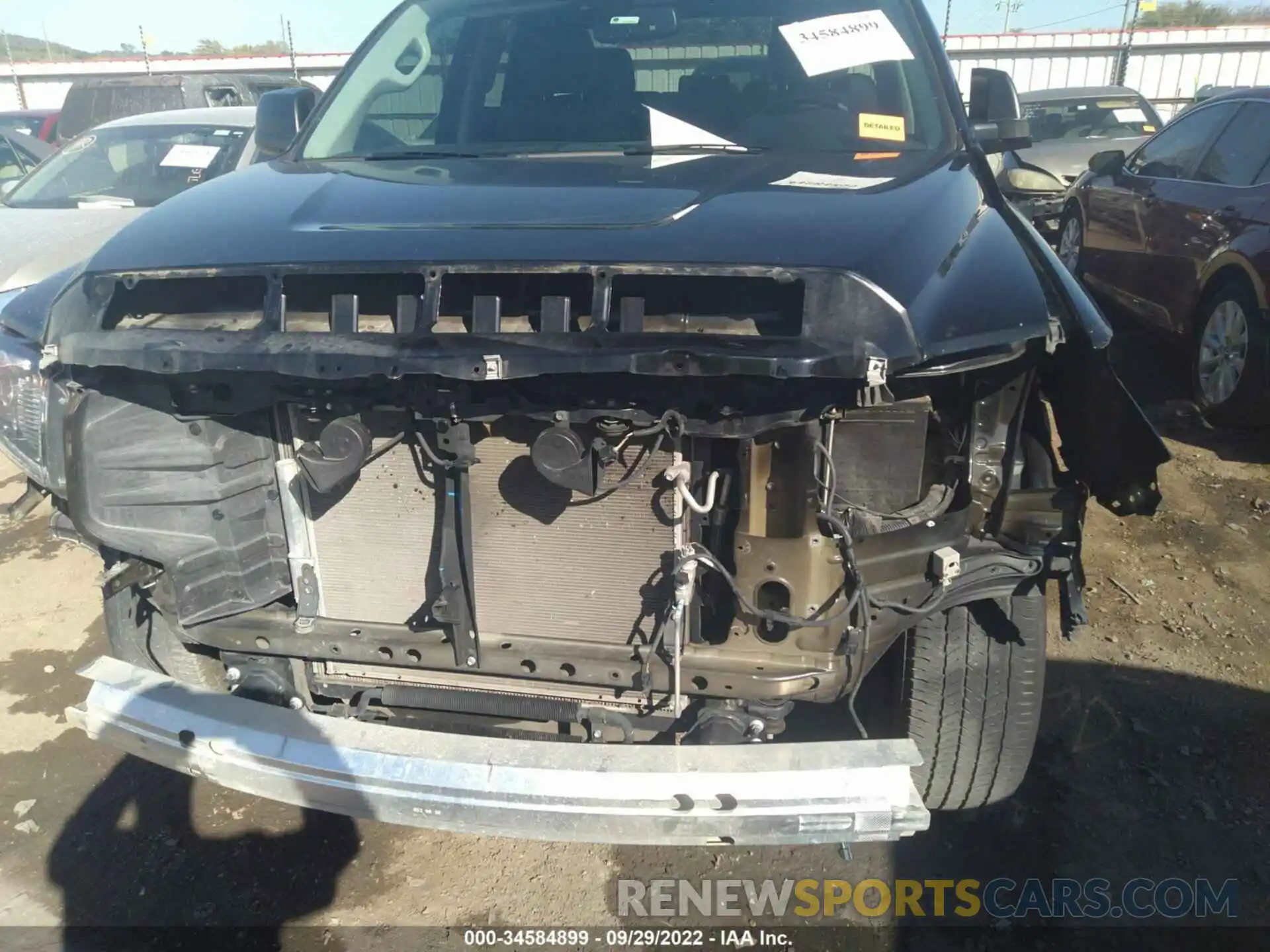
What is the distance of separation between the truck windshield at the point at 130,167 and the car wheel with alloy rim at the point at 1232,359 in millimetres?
5379

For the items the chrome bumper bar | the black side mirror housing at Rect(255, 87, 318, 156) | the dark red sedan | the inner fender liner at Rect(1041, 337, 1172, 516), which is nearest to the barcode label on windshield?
the black side mirror housing at Rect(255, 87, 318, 156)

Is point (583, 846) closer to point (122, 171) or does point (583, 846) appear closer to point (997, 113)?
point (997, 113)

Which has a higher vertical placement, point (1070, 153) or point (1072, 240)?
point (1070, 153)

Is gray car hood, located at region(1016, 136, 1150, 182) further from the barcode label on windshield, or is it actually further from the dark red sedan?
the barcode label on windshield

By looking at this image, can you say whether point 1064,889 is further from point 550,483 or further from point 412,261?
point 412,261

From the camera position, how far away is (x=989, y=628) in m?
2.28

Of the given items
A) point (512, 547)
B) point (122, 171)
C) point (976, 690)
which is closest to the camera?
point (512, 547)

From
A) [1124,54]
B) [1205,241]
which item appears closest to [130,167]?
[1205,241]

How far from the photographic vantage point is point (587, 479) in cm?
188

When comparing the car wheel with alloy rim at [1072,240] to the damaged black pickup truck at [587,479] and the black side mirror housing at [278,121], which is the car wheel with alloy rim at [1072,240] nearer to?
the damaged black pickup truck at [587,479]

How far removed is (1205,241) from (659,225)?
4313 mm

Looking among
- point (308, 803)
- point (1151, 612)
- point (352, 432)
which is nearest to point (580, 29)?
point (352, 432)

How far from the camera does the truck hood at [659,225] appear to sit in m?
1.86

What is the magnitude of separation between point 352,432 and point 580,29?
1.80 m
